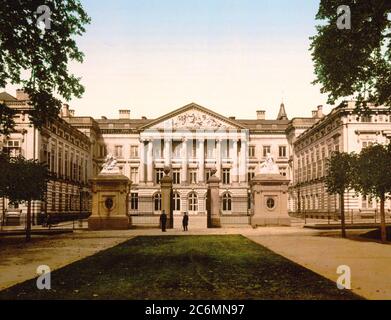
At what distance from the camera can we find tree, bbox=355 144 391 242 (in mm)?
21203

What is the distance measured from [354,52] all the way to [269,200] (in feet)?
44.4

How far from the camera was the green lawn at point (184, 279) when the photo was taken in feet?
28.8

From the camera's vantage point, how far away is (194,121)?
77.5m

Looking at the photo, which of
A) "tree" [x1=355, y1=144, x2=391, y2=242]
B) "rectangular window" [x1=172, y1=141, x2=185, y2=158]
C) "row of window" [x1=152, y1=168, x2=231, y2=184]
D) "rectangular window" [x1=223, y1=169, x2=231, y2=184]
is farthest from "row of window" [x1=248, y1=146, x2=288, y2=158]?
"tree" [x1=355, y1=144, x2=391, y2=242]

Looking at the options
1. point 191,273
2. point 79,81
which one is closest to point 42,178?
point 79,81

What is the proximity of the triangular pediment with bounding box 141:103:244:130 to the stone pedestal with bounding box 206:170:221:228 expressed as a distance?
4467 cm

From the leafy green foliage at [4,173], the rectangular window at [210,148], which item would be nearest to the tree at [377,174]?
the leafy green foliage at [4,173]

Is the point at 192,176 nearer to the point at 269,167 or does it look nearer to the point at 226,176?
the point at 226,176

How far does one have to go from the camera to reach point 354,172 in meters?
23.1

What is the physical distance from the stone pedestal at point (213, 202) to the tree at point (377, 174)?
37.2ft

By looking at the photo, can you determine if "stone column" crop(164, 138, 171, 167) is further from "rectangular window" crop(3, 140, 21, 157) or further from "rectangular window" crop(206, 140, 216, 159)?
"rectangular window" crop(3, 140, 21, 157)

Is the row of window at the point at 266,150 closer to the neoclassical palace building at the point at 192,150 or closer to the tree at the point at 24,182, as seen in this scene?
the neoclassical palace building at the point at 192,150

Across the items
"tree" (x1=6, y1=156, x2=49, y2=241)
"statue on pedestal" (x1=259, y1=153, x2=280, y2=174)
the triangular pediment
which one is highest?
the triangular pediment

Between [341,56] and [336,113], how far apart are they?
96.5ft
